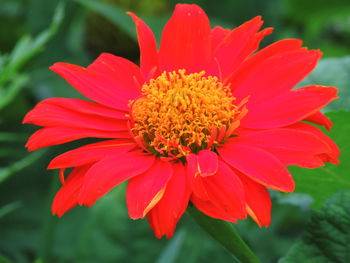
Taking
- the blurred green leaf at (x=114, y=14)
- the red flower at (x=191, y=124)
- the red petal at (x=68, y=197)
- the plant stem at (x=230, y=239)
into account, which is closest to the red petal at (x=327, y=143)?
the red flower at (x=191, y=124)

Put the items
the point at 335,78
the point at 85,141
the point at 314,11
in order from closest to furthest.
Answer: the point at 335,78 → the point at 85,141 → the point at 314,11

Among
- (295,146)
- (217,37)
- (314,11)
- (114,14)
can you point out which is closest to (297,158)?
(295,146)

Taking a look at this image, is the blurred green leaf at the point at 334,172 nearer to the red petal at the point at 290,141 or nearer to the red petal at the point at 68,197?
the red petal at the point at 290,141

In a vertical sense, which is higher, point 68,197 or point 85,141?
point 68,197

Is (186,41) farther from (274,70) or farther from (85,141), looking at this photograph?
(85,141)

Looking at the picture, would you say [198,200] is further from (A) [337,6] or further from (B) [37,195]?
(A) [337,6]
